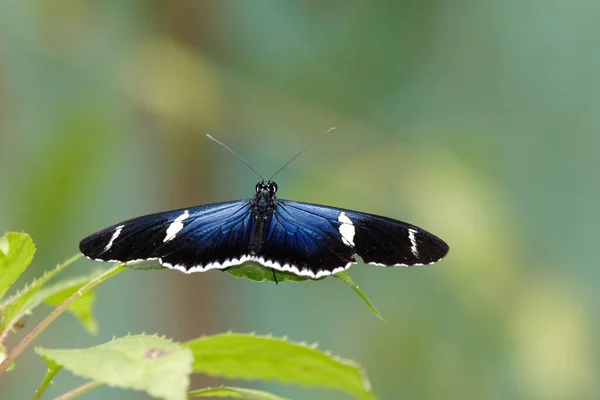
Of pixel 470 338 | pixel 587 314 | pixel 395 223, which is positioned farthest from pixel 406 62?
pixel 395 223

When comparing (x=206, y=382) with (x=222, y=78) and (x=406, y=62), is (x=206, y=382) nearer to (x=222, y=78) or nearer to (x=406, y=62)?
(x=222, y=78)

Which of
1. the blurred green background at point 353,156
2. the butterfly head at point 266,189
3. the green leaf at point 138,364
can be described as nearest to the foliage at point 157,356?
the green leaf at point 138,364

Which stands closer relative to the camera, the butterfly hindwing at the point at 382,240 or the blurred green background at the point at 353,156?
the butterfly hindwing at the point at 382,240

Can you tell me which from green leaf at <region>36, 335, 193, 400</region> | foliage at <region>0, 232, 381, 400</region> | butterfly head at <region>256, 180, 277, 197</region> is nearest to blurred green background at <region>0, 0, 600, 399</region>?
butterfly head at <region>256, 180, 277, 197</region>

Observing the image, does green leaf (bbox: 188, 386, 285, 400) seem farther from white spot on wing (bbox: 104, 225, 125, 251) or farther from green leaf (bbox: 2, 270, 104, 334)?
white spot on wing (bbox: 104, 225, 125, 251)

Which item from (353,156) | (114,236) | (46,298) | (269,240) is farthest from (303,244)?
(353,156)

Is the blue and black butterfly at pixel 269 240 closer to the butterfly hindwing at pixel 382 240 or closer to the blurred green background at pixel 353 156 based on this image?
the butterfly hindwing at pixel 382 240
